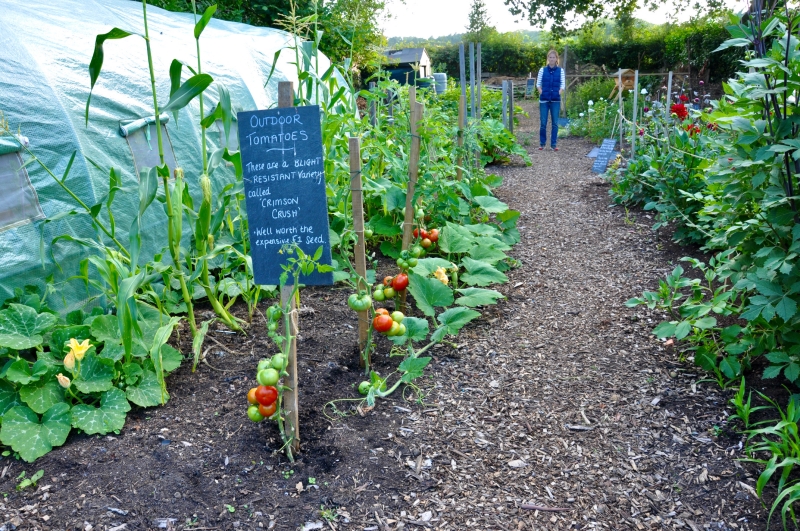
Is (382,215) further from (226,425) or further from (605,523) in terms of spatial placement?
(605,523)

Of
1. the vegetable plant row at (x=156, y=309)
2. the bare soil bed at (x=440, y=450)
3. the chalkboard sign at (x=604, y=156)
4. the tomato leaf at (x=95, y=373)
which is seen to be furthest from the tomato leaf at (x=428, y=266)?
the chalkboard sign at (x=604, y=156)

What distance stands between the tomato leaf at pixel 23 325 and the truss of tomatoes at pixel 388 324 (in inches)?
52.9

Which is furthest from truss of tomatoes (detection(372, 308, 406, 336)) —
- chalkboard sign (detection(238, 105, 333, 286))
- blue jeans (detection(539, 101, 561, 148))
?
blue jeans (detection(539, 101, 561, 148))

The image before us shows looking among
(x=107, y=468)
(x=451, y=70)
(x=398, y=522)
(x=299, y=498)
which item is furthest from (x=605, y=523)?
(x=451, y=70)

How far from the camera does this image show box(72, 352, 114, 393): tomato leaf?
2234mm

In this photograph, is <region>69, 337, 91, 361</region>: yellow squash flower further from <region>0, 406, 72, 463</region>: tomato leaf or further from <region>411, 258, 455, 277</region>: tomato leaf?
<region>411, 258, 455, 277</region>: tomato leaf

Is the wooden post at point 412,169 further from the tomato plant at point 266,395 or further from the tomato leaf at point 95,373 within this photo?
the tomato leaf at point 95,373

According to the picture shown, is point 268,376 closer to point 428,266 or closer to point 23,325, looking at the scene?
point 23,325

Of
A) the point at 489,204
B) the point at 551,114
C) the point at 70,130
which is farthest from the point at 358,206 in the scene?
the point at 551,114

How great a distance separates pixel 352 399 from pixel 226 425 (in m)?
0.51

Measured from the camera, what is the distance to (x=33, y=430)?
2.09 metres

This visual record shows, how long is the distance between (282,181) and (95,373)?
43.5 inches

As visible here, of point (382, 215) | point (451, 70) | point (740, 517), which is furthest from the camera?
point (451, 70)

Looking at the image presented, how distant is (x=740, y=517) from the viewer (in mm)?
1868
